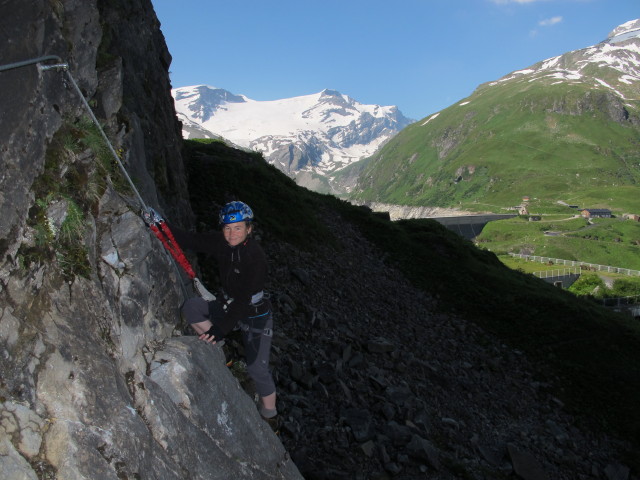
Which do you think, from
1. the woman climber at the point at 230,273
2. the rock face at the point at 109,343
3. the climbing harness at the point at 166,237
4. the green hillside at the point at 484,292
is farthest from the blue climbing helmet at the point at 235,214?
the green hillside at the point at 484,292

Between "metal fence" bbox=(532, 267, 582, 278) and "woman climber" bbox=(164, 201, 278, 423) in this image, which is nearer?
"woman climber" bbox=(164, 201, 278, 423)

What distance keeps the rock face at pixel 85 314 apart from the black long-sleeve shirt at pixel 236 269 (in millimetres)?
739

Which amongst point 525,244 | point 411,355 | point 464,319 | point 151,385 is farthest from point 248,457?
point 525,244

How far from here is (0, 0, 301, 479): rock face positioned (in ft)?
17.3

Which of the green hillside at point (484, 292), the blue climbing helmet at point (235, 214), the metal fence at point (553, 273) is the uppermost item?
the blue climbing helmet at point (235, 214)

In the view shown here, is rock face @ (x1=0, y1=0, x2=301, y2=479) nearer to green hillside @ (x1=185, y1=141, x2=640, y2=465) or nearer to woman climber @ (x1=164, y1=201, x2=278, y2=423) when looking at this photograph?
woman climber @ (x1=164, y1=201, x2=278, y2=423)

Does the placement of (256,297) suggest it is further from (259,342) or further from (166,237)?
(166,237)

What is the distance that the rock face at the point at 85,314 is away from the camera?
5.26 m

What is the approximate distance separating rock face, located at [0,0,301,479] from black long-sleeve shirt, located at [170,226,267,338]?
2.42 ft

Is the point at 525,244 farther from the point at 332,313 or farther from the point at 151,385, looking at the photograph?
the point at 151,385

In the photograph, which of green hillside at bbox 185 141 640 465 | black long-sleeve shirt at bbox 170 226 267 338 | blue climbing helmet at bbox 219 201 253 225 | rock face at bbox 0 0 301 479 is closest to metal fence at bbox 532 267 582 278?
green hillside at bbox 185 141 640 465

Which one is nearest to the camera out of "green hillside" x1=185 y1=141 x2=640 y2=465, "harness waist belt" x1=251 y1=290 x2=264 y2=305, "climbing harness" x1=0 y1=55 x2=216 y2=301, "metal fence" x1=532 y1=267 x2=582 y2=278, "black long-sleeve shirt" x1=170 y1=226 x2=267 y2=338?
"climbing harness" x1=0 y1=55 x2=216 y2=301

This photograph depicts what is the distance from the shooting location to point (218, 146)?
3384 centimetres

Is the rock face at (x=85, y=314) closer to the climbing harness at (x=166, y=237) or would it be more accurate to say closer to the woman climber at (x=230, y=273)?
the climbing harness at (x=166, y=237)
